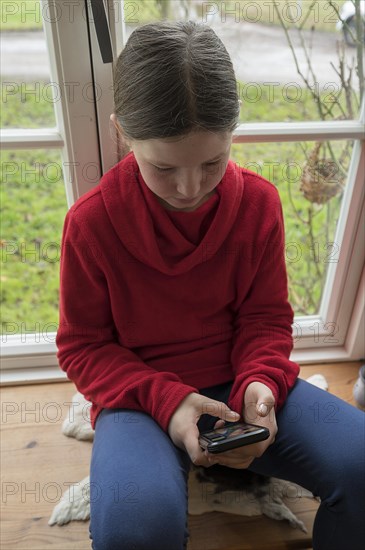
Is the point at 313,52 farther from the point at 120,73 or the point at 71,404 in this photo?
the point at 71,404

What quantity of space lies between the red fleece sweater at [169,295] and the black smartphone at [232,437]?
0.27ft

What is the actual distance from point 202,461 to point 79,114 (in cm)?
65

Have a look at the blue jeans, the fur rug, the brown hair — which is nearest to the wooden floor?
the fur rug

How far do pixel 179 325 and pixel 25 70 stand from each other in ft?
1.85

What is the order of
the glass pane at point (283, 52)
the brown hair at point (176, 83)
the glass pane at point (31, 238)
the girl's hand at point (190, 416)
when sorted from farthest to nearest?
the glass pane at point (31, 238), the glass pane at point (283, 52), the girl's hand at point (190, 416), the brown hair at point (176, 83)

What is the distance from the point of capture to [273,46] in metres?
1.02

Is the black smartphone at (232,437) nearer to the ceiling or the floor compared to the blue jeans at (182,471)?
nearer to the ceiling

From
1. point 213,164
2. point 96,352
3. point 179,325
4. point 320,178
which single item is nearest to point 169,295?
point 179,325

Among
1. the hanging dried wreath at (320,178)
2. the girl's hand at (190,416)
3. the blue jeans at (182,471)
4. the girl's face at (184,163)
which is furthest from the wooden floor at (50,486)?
the girl's face at (184,163)

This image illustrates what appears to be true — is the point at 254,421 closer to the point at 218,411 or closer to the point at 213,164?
the point at 218,411

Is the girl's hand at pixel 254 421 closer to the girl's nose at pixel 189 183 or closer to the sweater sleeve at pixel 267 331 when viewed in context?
the sweater sleeve at pixel 267 331

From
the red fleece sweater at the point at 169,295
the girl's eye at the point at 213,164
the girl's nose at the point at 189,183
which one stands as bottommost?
the red fleece sweater at the point at 169,295

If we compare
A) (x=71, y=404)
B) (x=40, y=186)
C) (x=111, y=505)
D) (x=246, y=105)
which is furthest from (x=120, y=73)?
(x=71, y=404)

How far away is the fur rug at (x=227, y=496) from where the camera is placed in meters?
1.01
